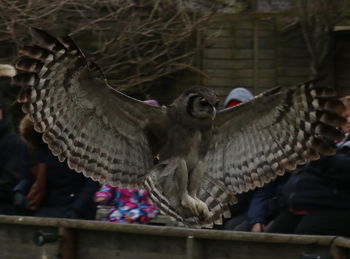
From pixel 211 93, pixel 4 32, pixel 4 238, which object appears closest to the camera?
pixel 4 238

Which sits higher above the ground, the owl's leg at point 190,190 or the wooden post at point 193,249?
the owl's leg at point 190,190

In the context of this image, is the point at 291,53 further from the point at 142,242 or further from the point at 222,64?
the point at 142,242

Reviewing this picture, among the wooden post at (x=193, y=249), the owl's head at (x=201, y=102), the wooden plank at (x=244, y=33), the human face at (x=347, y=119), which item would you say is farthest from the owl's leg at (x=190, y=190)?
the wooden plank at (x=244, y=33)

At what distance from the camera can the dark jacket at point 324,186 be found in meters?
6.32

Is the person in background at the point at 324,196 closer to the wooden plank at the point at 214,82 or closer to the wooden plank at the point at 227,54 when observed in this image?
the wooden plank at the point at 214,82

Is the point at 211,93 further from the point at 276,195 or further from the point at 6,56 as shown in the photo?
the point at 6,56

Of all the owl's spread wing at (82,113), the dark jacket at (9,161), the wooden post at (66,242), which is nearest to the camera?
the wooden post at (66,242)

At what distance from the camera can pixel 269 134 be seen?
25.5 ft

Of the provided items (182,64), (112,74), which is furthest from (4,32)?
(182,64)

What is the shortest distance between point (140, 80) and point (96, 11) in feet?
3.41

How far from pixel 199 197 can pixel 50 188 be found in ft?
3.67

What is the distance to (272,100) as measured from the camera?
7.50 m

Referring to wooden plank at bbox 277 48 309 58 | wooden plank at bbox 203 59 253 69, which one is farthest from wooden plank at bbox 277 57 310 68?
wooden plank at bbox 203 59 253 69

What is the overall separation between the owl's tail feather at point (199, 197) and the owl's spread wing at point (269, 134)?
142 mm
